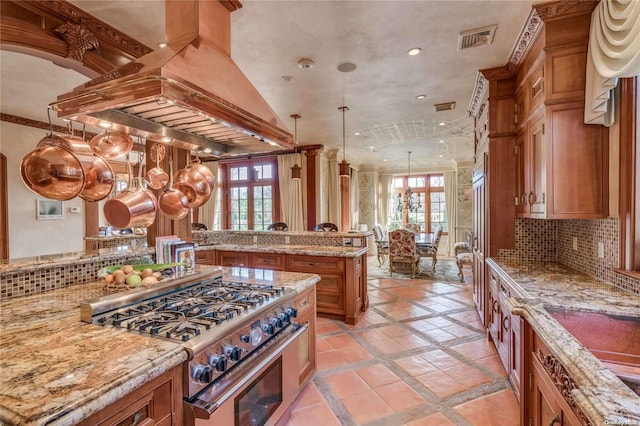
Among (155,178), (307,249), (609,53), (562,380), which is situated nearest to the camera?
(562,380)

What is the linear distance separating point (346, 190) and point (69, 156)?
21.5 ft

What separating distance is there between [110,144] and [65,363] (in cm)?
154

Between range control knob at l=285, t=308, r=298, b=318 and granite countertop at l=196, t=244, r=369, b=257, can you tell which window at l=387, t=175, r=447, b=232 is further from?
range control knob at l=285, t=308, r=298, b=318

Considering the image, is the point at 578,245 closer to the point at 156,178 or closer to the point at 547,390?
the point at 547,390

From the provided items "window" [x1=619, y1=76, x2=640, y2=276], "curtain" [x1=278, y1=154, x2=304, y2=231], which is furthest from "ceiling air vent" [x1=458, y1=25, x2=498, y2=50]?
"curtain" [x1=278, y1=154, x2=304, y2=231]

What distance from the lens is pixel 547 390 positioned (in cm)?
125

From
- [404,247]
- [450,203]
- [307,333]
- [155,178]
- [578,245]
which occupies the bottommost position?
[307,333]

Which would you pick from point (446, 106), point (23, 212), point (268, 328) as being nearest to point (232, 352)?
point (268, 328)

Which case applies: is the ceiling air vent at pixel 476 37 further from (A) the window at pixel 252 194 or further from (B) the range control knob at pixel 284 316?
(A) the window at pixel 252 194

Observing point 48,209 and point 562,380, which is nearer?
point 562,380

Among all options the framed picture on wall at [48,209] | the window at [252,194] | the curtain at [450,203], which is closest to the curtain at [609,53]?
the window at [252,194]

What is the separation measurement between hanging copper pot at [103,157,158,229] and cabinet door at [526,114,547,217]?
2.75 metres

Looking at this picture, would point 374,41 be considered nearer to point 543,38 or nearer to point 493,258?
point 543,38

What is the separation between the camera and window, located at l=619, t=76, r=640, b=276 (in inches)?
66.9
